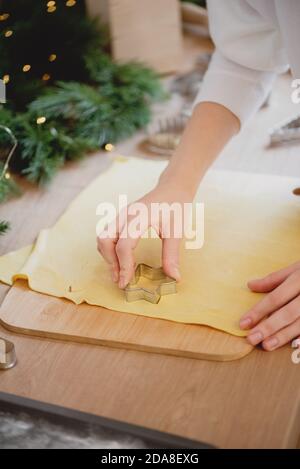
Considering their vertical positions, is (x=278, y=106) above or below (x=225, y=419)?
below

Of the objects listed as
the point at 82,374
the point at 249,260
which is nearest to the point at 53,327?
the point at 82,374

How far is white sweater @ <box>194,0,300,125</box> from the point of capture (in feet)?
3.16

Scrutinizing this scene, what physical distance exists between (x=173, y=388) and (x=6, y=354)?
211mm

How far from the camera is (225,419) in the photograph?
0.69 meters

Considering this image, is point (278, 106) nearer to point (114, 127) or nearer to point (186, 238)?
point (114, 127)

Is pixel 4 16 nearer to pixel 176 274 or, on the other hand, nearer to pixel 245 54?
pixel 245 54

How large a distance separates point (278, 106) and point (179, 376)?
2.68ft

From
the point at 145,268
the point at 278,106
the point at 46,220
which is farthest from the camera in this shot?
the point at 278,106

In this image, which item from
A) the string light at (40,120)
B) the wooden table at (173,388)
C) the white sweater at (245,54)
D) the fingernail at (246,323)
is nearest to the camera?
the wooden table at (173,388)

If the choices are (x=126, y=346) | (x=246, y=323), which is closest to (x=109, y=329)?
(x=126, y=346)

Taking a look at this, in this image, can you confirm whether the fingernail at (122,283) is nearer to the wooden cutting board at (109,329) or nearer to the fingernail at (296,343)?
the wooden cutting board at (109,329)

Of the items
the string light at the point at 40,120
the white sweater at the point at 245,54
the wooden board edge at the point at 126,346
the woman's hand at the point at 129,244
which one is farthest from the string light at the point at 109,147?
the wooden board edge at the point at 126,346

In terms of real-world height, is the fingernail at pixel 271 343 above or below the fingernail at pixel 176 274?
below

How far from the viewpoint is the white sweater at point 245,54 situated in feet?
3.16
